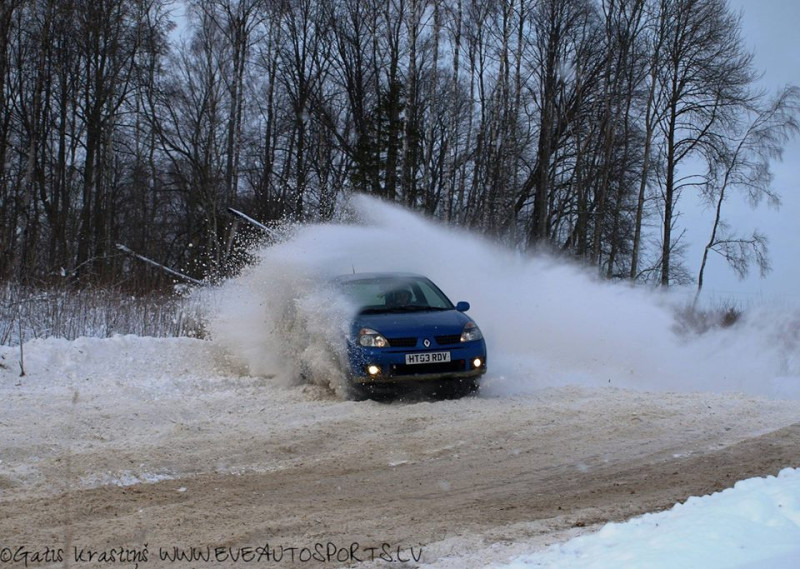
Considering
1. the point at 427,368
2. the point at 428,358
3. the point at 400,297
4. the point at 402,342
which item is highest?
the point at 400,297

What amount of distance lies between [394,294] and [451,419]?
9.34ft

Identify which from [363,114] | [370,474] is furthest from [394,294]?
[363,114]

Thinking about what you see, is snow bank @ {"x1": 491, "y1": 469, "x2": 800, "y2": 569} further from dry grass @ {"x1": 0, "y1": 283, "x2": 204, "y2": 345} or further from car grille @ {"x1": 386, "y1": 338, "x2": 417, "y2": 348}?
dry grass @ {"x1": 0, "y1": 283, "x2": 204, "y2": 345}

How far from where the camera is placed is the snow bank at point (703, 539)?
381cm

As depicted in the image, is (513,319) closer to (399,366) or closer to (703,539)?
(399,366)

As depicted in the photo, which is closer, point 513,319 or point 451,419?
point 451,419

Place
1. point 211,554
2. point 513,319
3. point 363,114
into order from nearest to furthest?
point 211,554 < point 513,319 < point 363,114

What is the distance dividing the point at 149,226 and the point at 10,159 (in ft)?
26.7

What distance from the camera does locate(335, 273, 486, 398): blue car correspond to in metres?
Answer: 9.45

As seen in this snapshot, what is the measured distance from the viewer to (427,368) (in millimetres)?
9523

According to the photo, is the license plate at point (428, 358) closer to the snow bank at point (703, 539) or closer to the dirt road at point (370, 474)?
the dirt road at point (370, 474)

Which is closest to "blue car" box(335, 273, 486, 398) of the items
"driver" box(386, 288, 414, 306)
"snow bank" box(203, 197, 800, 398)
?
"driver" box(386, 288, 414, 306)

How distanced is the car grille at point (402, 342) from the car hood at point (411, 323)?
62 millimetres

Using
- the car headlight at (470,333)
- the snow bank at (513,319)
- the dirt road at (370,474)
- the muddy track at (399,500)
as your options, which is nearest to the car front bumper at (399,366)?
the car headlight at (470,333)
